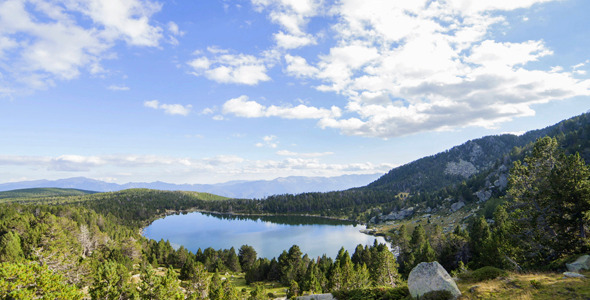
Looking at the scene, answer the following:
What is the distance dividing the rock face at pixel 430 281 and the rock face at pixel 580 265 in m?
12.4

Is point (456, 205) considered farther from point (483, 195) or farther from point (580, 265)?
point (580, 265)

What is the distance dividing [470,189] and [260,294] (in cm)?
19650

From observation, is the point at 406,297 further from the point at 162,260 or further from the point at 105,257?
the point at 162,260

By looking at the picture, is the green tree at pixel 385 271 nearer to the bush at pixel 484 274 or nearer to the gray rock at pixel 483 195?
the bush at pixel 484 274

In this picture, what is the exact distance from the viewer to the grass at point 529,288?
18.6 meters

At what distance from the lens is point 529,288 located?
2030 centimetres

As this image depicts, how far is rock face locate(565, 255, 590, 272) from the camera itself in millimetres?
23594

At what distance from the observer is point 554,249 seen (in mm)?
30078

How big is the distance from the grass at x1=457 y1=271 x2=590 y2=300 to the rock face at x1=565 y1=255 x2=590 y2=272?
147cm

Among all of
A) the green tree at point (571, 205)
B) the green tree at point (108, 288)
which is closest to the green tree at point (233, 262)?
the green tree at point (108, 288)

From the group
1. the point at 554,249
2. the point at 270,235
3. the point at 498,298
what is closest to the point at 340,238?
the point at 270,235

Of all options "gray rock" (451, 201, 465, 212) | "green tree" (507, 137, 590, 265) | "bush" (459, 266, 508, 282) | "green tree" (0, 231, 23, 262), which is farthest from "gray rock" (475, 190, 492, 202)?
"green tree" (0, 231, 23, 262)

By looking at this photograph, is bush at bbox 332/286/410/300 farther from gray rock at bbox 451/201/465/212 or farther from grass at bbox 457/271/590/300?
gray rock at bbox 451/201/465/212

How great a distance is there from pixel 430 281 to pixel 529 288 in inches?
275
